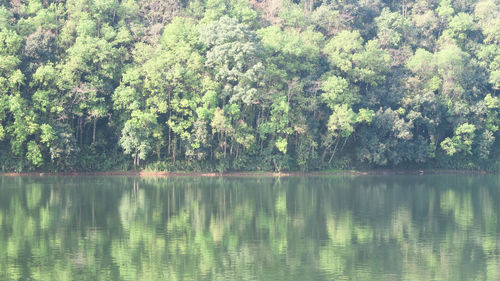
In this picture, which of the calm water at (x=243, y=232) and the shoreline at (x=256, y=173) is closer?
the calm water at (x=243, y=232)

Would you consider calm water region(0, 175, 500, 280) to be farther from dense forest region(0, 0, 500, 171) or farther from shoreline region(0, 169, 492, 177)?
dense forest region(0, 0, 500, 171)

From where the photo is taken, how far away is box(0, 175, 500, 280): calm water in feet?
64.6

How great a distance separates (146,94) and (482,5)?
34363 millimetres

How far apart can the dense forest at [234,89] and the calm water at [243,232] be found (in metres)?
7.48

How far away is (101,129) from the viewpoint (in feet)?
170

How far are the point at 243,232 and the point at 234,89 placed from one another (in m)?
25.9

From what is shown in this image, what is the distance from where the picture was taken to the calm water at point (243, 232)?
19.7m

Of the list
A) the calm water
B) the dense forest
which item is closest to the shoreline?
the dense forest

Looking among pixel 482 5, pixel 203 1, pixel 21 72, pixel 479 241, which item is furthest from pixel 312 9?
pixel 479 241

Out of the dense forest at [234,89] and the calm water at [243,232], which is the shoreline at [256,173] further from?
the calm water at [243,232]

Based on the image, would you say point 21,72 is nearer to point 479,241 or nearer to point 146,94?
point 146,94

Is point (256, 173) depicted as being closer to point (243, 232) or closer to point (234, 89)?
point (234, 89)

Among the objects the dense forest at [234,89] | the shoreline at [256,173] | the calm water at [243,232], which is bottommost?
the calm water at [243,232]

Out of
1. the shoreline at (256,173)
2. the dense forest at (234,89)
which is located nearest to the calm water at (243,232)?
the shoreline at (256,173)
